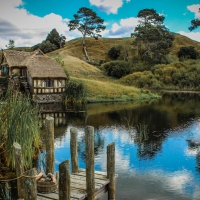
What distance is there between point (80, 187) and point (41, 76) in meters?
29.4

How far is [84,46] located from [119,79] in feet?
88.6

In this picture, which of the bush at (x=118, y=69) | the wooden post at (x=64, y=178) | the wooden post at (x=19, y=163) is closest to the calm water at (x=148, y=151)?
the wooden post at (x=19, y=163)

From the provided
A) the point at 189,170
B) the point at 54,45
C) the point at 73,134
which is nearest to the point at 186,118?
the point at 189,170

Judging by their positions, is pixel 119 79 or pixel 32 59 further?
pixel 119 79

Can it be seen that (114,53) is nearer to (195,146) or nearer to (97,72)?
(97,72)

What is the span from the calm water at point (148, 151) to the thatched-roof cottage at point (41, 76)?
9.05m

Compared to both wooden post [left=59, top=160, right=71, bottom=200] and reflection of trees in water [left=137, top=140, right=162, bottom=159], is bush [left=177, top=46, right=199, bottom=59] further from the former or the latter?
wooden post [left=59, top=160, right=71, bottom=200]

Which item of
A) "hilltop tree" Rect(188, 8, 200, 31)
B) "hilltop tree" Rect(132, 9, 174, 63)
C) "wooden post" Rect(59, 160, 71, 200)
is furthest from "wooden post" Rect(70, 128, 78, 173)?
"hilltop tree" Rect(132, 9, 174, 63)

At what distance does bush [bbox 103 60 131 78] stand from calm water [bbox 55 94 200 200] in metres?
30.9

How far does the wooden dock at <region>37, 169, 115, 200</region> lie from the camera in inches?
339

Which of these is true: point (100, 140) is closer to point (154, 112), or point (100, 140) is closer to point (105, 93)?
point (154, 112)

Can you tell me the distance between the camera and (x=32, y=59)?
39.3m

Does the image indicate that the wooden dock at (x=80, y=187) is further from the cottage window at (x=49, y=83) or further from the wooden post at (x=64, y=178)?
the cottage window at (x=49, y=83)

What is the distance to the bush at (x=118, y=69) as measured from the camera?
61.3 m
